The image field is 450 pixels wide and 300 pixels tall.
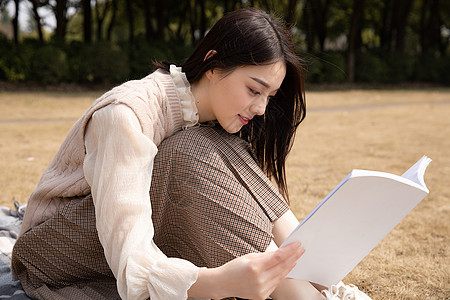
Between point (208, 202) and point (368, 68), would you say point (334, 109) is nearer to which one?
point (368, 68)

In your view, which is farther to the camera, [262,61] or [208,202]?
[262,61]

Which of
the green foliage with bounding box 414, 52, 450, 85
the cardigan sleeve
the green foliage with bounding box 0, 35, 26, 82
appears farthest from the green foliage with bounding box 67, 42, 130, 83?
the cardigan sleeve

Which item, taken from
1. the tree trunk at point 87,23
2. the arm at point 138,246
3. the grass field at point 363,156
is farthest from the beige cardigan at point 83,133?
the tree trunk at point 87,23

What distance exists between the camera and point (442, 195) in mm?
4105

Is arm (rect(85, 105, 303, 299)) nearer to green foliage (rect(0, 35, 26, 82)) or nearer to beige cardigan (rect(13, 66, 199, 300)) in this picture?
beige cardigan (rect(13, 66, 199, 300))

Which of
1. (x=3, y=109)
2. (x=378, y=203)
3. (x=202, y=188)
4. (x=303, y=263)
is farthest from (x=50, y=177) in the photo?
(x=3, y=109)

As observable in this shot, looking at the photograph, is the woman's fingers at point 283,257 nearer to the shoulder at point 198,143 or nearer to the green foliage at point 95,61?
the shoulder at point 198,143

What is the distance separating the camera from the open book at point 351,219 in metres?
1.44

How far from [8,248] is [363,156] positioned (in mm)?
4164

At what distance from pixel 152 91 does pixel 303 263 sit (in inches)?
31.9

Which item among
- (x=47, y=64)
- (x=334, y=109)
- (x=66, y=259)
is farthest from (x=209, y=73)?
(x=47, y=64)

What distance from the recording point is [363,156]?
5746 millimetres

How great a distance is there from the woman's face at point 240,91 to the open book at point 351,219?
60 cm

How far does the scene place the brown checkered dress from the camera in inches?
67.4
